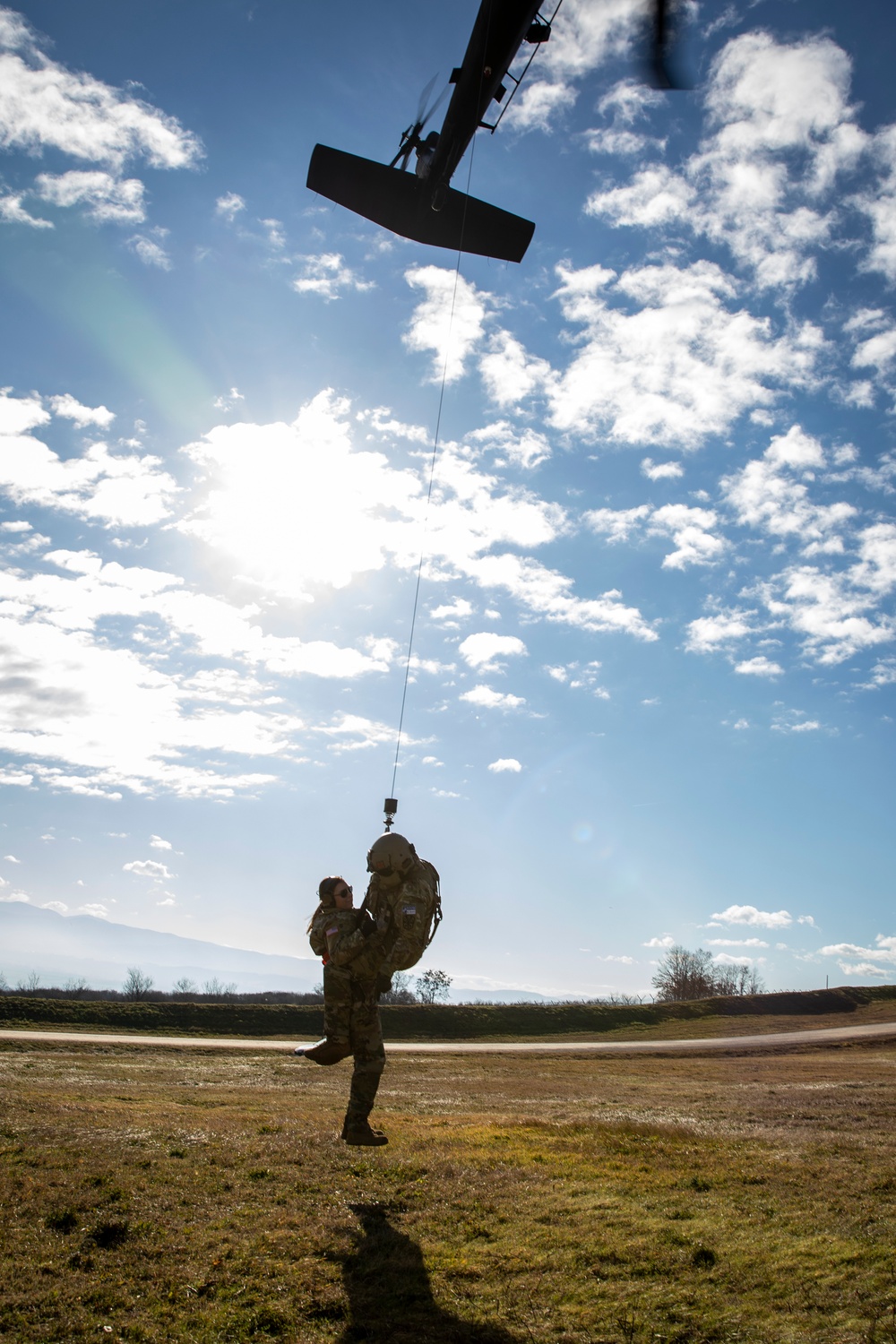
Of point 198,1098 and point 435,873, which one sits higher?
point 435,873

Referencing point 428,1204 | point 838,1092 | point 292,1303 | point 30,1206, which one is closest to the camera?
point 292,1303

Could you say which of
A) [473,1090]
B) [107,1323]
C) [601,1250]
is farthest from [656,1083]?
[107,1323]

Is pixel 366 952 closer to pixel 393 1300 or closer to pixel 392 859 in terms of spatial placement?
pixel 392 859

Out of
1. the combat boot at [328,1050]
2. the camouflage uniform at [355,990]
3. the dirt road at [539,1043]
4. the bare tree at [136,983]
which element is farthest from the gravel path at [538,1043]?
the bare tree at [136,983]

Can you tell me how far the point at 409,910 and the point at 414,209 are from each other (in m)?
15.1

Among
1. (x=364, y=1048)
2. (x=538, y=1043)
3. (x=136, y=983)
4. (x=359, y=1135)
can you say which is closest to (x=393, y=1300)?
(x=359, y=1135)

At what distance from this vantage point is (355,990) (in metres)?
10.5

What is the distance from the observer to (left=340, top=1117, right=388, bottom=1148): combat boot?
10109 mm

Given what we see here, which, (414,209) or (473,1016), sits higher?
(414,209)

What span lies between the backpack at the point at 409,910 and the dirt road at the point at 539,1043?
116 ft

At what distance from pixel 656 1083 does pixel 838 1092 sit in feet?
31.8

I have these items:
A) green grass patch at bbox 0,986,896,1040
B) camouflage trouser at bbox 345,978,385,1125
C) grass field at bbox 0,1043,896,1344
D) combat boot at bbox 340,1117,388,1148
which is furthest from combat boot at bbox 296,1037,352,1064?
green grass patch at bbox 0,986,896,1040

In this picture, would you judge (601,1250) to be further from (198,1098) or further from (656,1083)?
(656,1083)

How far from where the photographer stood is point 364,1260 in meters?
7.16
